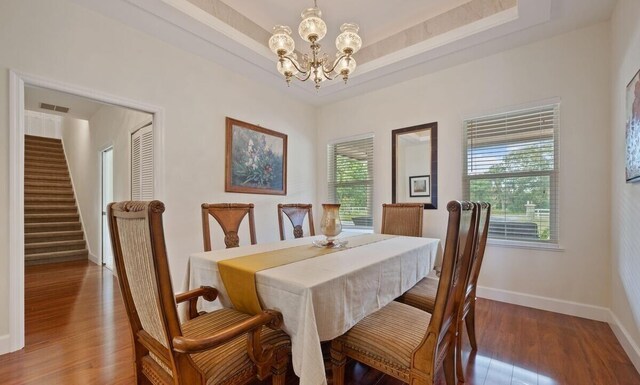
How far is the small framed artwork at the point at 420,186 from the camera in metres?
3.54

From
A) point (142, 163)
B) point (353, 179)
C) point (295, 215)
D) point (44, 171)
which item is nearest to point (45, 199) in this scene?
point (44, 171)

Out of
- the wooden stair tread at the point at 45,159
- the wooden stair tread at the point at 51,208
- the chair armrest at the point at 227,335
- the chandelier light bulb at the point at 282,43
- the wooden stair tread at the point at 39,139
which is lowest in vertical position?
the chair armrest at the point at 227,335

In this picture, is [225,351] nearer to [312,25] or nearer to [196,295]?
[196,295]

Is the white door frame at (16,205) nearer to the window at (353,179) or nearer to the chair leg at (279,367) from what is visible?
the chair leg at (279,367)

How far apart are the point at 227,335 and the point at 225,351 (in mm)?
198

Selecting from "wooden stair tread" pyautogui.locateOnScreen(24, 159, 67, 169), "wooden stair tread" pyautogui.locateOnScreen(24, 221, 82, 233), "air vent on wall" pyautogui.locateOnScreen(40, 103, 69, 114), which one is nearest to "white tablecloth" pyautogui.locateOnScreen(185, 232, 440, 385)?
"air vent on wall" pyautogui.locateOnScreen(40, 103, 69, 114)

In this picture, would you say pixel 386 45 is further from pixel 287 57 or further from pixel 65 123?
pixel 65 123

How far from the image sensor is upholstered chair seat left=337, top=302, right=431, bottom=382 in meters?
1.22

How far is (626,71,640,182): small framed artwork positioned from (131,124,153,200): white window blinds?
4152 mm

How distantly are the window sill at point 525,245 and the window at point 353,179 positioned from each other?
5.12 ft

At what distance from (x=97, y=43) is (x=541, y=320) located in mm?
4583

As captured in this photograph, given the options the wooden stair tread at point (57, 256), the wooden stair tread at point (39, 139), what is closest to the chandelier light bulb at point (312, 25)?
the wooden stair tread at point (57, 256)

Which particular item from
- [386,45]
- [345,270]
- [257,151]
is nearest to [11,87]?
[257,151]

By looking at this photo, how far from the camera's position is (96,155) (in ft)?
16.9
